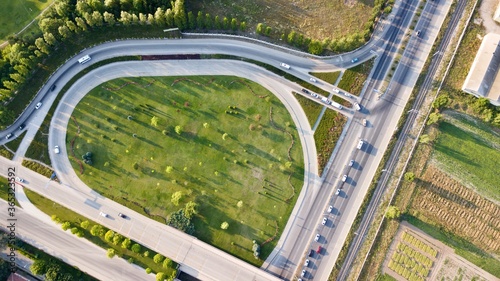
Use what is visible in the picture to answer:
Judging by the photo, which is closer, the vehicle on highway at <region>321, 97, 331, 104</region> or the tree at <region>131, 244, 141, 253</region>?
the tree at <region>131, 244, 141, 253</region>

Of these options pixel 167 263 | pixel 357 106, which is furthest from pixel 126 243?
pixel 357 106

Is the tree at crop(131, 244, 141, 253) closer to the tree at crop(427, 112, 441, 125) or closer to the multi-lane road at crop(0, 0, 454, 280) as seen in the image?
the multi-lane road at crop(0, 0, 454, 280)

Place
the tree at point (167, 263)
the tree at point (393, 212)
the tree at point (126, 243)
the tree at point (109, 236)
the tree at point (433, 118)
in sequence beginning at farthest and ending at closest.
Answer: the tree at point (433, 118)
the tree at point (393, 212)
the tree at point (126, 243)
the tree at point (109, 236)
the tree at point (167, 263)

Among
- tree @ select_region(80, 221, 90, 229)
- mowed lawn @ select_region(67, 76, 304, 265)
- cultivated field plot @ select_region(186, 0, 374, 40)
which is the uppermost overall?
cultivated field plot @ select_region(186, 0, 374, 40)

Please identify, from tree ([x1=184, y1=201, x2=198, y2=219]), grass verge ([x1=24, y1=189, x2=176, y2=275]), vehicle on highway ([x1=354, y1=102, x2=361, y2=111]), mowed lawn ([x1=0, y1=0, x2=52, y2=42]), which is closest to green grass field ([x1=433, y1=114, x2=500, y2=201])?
vehicle on highway ([x1=354, y1=102, x2=361, y2=111])

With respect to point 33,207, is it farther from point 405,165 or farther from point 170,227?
point 405,165

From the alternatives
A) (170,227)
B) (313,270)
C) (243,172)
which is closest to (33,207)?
(170,227)

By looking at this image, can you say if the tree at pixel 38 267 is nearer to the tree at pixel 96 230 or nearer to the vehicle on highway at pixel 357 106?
the tree at pixel 96 230

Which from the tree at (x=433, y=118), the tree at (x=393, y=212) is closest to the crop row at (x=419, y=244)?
the tree at (x=393, y=212)
